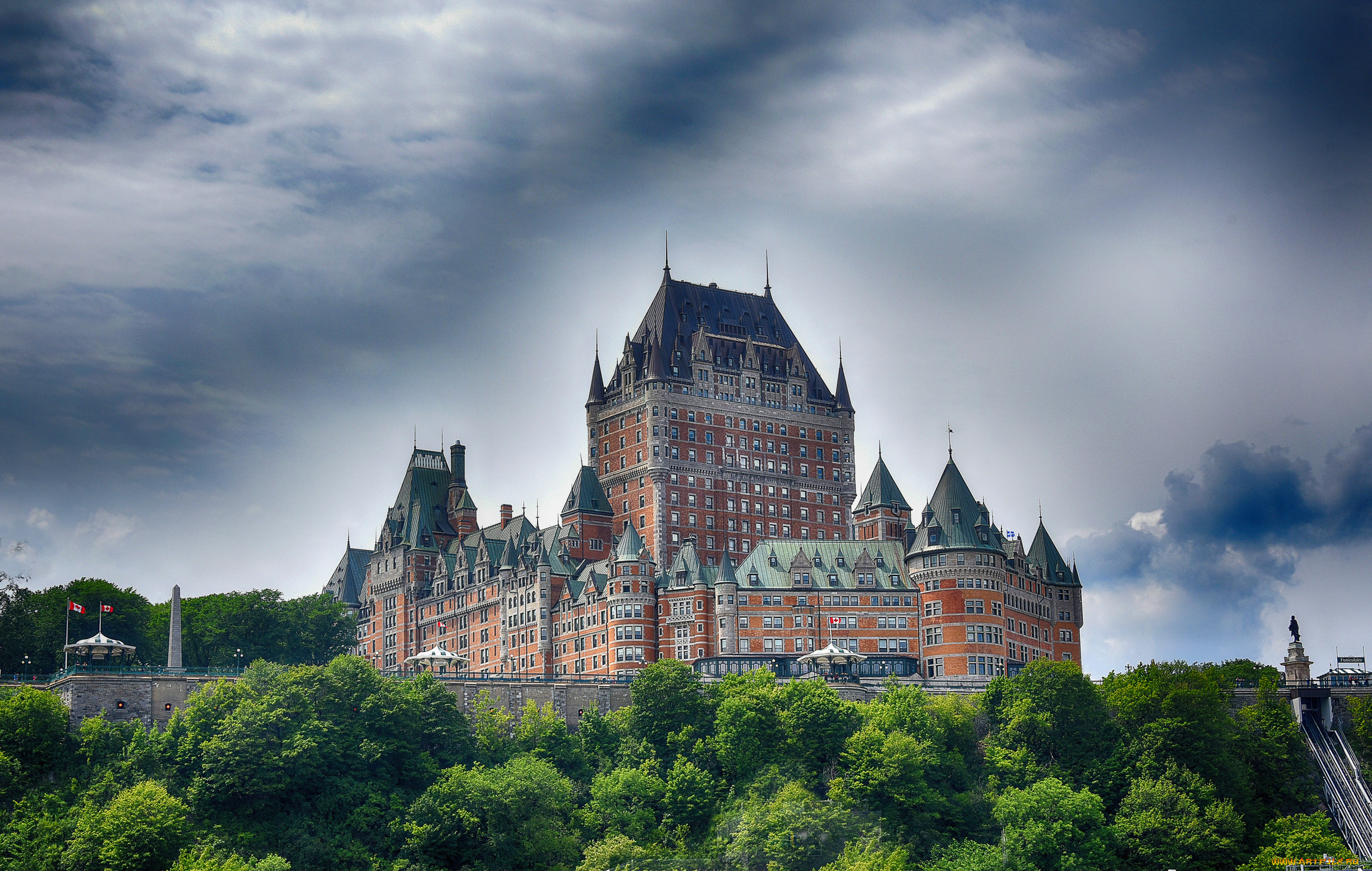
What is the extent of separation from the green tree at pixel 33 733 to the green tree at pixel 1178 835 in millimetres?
80546

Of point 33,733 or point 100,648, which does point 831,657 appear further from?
point 33,733

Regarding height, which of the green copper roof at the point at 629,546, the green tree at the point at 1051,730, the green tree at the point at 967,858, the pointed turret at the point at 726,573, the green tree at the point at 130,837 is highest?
the green copper roof at the point at 629,546

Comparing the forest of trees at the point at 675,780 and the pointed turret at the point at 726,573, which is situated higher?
the pointed turret at the point at 726,573

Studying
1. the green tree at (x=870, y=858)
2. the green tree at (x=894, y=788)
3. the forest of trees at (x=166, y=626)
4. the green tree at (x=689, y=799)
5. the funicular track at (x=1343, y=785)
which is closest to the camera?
the green tree at (x=870, y=858)

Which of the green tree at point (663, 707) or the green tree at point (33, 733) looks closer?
the green tree at point (33, 733)

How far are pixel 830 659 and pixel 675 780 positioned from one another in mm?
25801

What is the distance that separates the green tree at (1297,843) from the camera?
14875 cm

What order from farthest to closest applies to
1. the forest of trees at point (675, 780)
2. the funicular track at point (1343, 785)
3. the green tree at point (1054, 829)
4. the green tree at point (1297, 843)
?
the funicular track at point (1343, 785) → the green tree at point (1297, 843) → the green tree at point (1054, 829) → the forest of trees at point (675, 780)

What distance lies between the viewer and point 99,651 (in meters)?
158

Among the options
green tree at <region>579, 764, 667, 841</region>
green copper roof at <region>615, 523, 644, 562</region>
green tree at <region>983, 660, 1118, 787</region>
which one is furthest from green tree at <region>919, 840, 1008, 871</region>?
green copper roof at <region>615, 523, 644, 562</region>

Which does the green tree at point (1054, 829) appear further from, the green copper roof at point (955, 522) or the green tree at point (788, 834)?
the green copper roof at point (955, 522)

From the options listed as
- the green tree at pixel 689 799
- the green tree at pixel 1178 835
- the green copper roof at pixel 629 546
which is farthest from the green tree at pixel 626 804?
the green copper roof at pixel 629 546

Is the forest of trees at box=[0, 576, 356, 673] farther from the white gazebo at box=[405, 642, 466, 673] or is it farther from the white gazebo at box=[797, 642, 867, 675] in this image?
the white gazebo at box=[797, 642, 867, 675]

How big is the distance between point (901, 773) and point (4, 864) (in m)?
65.9
